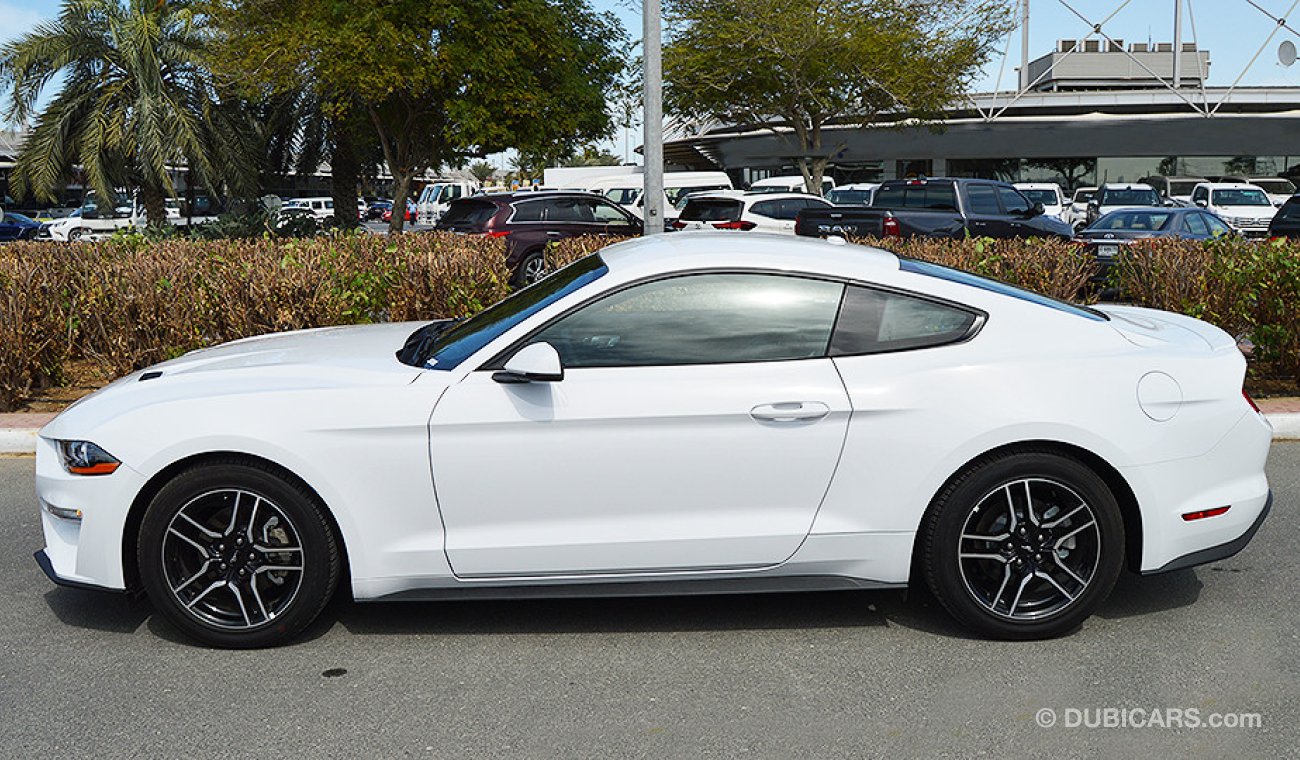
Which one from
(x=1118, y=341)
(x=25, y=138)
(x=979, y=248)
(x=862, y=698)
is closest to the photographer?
(x=862, y=698)

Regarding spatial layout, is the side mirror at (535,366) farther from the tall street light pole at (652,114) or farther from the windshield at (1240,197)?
the windshield at (1240,197)

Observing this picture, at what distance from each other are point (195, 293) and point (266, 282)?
0.55m

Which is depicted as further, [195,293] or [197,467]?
[195,293]

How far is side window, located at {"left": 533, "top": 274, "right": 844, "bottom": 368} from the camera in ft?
15.2

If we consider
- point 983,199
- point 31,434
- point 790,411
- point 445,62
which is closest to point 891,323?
point 790,411

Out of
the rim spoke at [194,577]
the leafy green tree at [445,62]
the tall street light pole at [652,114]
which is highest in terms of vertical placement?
the leafy green tree at [445,62]

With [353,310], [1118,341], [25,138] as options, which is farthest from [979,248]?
[25,138]

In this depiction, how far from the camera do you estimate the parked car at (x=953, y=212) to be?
55.5 feet

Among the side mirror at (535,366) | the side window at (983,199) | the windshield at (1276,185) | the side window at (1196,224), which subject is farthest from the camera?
the windshield at (1276,185)

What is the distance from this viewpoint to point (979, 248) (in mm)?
10547

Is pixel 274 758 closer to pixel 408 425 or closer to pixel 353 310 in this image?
pixel 408 425

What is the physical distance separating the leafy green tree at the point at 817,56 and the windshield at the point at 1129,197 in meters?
6.32

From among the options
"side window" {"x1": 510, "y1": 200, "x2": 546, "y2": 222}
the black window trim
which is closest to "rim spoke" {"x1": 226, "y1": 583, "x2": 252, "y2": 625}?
the black window trim

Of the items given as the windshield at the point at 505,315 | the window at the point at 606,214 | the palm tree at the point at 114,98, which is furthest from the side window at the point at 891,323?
the palm tree at the point at 114,98
